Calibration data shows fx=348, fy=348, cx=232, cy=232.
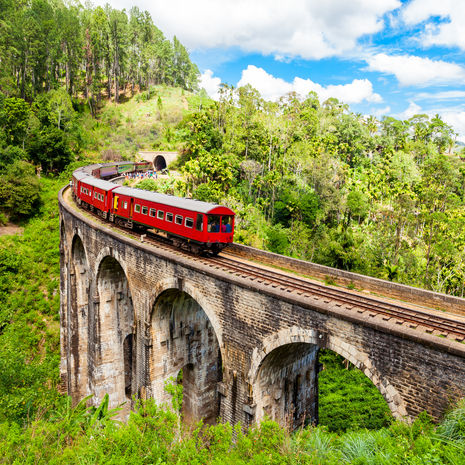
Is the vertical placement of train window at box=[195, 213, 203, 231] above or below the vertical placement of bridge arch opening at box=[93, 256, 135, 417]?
above

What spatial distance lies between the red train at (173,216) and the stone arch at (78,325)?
517cm

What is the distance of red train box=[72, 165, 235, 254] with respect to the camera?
16234 mm

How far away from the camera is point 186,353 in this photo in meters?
18.1

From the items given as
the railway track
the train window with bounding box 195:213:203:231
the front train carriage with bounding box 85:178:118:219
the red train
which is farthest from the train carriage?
the railway track

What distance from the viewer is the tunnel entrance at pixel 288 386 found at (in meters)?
12.1

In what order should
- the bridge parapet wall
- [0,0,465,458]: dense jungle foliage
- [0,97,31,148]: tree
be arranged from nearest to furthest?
[0,0,465,458]: dense jungle foliage → the bridge parapet wall → [0,97,31,148]: tree

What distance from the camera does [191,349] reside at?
1828cm

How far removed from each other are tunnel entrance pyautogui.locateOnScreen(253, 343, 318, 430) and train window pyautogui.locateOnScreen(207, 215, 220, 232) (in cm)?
650

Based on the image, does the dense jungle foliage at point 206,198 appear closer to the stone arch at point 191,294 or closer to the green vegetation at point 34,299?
the green vegetation at point 34,299

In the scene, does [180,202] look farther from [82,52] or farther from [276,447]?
[82,52]

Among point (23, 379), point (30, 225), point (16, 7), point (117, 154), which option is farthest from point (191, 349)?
point (16, 7)

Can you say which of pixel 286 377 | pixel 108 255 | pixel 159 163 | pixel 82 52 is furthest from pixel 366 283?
pixel 82 52

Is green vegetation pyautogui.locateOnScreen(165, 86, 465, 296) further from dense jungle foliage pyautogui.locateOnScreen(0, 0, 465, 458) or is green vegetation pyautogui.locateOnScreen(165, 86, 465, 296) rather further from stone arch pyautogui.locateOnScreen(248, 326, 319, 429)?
stone arch pyautogui.locateOnScreen(248, 326, 319, 429)

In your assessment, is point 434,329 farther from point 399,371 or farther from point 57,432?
point 57,432
